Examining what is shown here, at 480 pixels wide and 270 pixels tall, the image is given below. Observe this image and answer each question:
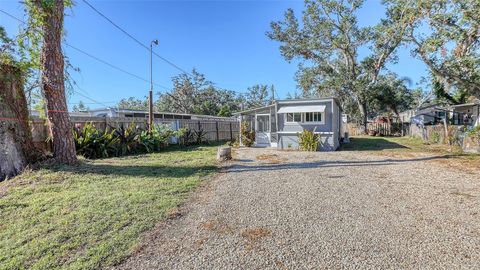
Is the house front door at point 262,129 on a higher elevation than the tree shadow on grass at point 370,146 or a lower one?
higher

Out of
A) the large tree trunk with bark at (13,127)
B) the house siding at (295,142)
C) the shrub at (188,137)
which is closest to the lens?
the large tree trunk with bark at (13,127)

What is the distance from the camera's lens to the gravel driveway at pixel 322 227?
8.13 feet

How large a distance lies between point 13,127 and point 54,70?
5.40 feet

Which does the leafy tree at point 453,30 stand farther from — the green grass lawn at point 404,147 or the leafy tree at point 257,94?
the leafy tree at point 257,94

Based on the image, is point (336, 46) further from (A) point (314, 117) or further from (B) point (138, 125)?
(B) point (138, 125)

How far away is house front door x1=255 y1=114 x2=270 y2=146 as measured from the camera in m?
14.7

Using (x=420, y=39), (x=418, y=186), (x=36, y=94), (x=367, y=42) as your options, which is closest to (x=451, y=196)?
(x=418, y=186)

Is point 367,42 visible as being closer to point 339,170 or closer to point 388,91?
point 388,91

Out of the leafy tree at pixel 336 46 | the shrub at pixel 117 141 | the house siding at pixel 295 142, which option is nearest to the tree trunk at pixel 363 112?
the leafy tree at pixel 336 46

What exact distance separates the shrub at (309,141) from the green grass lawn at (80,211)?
259 inches

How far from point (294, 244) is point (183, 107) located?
37778mm

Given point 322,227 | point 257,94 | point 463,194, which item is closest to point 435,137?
point 463,194

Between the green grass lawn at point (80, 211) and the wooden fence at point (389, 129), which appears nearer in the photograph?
the green grass lawn at point (80, 211)

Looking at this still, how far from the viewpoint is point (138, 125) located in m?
12.5
